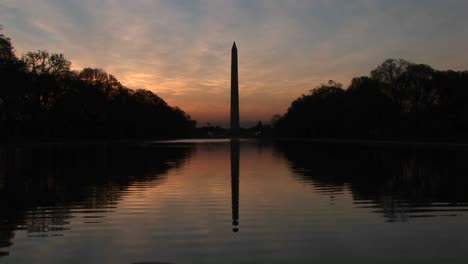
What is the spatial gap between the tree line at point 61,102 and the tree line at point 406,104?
154 feet

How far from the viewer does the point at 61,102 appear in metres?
81.6

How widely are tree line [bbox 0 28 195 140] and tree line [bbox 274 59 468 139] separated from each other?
46.9m

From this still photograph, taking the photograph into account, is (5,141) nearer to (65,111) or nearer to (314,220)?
(65,111)

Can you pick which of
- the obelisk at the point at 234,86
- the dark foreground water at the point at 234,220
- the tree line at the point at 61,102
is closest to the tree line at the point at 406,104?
the obelisk at the point at 234,86

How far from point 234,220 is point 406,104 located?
79.6 metres

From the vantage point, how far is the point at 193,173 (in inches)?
944

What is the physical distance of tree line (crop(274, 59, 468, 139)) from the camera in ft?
235

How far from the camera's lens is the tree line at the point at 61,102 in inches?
2451

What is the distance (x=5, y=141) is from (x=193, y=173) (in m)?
45.1

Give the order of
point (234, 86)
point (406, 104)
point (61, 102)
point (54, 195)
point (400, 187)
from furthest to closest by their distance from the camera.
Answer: point (234, 86)
point (406, 104)
point (61, 102)
point (400, 187)
point (54, 195)

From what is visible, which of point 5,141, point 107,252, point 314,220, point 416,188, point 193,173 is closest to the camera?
point 107,252

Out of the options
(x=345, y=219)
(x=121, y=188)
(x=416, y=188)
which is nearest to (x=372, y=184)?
(x=416, y=188)

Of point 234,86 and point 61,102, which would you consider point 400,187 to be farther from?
point 234,86

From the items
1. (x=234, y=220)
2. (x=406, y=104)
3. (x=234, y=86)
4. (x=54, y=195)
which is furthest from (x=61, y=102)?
(x=234, y=220)
